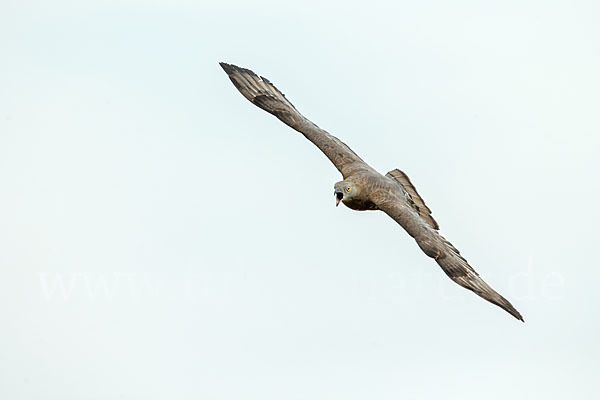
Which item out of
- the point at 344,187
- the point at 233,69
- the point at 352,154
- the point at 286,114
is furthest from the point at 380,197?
the point at 233,69

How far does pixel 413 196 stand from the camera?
4169cm

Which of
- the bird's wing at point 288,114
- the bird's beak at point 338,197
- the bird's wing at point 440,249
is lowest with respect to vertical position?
the bird's wing at point 440,249

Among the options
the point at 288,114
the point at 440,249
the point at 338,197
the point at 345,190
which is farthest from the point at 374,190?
the point at 288,114

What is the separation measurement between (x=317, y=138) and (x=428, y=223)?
5481 millimetres

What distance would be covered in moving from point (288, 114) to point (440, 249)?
10.6 meters

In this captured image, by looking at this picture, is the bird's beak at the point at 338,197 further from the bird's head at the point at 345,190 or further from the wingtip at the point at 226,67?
the wingtip at the point at 226,67

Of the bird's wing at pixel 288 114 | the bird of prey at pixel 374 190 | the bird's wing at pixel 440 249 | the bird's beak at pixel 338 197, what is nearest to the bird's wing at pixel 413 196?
the bird of prey at pixel 374 190

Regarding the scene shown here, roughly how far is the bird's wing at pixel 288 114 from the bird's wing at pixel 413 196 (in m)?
1.60

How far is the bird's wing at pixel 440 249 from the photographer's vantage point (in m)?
34.2

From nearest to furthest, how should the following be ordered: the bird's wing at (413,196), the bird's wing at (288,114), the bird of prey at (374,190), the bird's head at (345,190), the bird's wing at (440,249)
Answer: the bird's wing at (440,249) < the bird of prey at (374,190) < the bird's head at (345,190) < the bird's wing at (413,196) < the bird's wing at (288,114)

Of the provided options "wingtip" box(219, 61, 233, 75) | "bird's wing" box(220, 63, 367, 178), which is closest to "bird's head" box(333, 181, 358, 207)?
"bird's wing" box(220, 63, 367, 178)

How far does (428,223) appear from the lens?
39.9 meters

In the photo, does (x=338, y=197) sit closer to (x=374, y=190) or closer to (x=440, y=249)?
(x=374, y=190)

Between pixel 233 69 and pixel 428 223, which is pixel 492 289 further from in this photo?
pixel 233 69
